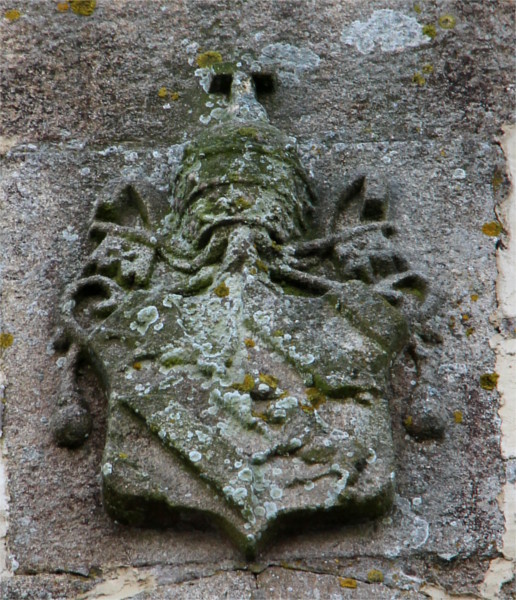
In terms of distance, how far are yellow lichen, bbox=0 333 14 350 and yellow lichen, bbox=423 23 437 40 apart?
6.24 feet

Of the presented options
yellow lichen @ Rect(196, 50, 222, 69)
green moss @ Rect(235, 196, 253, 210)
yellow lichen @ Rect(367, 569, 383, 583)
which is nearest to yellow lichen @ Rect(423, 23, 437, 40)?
yellow lichen @ Rect(196, 50, 222, 69)

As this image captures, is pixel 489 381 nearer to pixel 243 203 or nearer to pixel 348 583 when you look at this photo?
pixel 348 583

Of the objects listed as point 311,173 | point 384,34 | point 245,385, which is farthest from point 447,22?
point 245,385

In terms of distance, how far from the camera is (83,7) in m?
3.80

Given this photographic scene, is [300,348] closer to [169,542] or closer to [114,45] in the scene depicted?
[169,542]

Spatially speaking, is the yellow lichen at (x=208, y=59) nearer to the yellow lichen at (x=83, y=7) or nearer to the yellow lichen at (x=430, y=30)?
the yellow lichen at (x=83, y=7)

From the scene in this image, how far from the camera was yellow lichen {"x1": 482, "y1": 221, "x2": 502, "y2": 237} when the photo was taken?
3277 mm

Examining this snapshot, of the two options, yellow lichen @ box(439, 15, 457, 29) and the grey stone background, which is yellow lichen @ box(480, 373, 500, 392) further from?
yellow lichen @ box(439, 15, 457, 29)

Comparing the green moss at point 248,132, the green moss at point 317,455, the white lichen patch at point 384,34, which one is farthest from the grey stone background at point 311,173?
the green moss at point 248,132

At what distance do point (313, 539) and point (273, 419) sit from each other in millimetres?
317

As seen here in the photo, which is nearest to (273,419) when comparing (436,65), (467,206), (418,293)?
(418,293)

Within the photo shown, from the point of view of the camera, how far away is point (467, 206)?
3.35 meters

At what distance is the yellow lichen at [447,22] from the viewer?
3.80 metres

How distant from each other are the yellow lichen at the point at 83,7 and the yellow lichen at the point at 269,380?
70.5 inches
